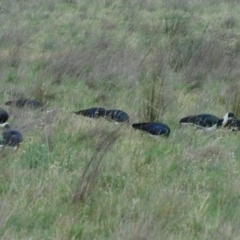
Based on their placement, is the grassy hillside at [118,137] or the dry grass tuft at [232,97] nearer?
the grassy hillside at [118,137]

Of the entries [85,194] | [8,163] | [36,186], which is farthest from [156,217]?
[8,163]

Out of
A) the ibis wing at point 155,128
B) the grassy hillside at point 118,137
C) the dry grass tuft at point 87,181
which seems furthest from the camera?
the ibis wing at point 155,128

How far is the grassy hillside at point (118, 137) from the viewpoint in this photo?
503 centimetres

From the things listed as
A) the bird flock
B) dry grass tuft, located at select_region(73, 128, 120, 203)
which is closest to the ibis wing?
the bird flock

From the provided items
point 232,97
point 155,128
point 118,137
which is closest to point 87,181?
point 118,137

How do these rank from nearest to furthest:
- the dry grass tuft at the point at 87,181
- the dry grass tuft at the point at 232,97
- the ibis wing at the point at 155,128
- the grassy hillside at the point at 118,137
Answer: the grassy hillside at the point at 118,137
the dry grass tuft at the point at 87,181
the ibis wing at the point at 155,128
the dry grass tuft at the point at 232,97

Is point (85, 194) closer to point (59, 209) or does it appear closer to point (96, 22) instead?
point (59, 209)

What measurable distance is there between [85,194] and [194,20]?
33.7ft

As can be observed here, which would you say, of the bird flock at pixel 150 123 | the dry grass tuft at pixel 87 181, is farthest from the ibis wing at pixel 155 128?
the dry grass tuft at pixel 87 181

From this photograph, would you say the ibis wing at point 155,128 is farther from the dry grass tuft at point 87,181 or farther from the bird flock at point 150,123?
the dry grass tuft at point 87,181

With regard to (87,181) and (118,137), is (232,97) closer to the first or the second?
(118,137)

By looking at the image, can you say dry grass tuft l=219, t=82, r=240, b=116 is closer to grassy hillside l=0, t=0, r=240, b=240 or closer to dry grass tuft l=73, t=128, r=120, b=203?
grassy hillside l=0, t=0, r=240, b=240

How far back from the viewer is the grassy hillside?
5.03m

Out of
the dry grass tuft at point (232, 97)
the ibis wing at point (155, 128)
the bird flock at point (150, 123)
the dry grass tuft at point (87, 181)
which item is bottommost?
the dry grass tuft at point (232, 97)
